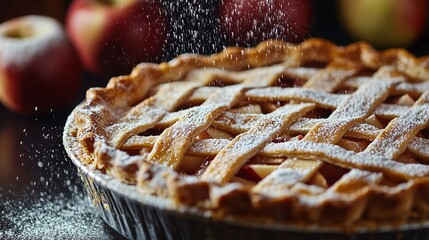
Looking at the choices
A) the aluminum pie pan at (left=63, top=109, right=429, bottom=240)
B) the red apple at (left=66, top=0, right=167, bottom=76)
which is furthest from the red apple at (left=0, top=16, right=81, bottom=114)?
the aluminum pie pan at (left=63, top=109, right=429, bottom=240)

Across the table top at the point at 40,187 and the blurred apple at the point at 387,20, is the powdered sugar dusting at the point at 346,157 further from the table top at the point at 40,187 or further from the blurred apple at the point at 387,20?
the blurred apple at the point at 387,20

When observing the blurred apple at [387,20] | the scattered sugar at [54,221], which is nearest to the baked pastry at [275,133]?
the scattered sugar at [54,221]

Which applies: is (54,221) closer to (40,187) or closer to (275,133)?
(40,187)

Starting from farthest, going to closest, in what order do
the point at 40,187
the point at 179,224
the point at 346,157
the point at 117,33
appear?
the point at 117,33 < the point at 40,187 < the point at 346,157 < the point at 179,224

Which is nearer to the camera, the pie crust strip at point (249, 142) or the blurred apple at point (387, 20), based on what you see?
the pie crust strip at point (249, 142)

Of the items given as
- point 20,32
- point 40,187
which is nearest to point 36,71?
point 20,32

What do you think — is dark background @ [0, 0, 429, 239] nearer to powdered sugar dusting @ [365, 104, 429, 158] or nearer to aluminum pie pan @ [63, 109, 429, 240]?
aluminum pie pan @ [63, 109, 429, 240]
